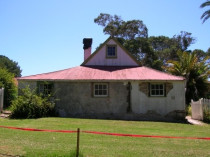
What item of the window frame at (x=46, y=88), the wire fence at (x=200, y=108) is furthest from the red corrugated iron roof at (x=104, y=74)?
the wire fence at (x=200, y=108)

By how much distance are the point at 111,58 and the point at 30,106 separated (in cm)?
842

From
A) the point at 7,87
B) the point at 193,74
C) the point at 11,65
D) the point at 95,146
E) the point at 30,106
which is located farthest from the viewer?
the point at 11,65

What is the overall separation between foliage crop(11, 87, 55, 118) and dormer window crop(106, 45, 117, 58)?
7137 mm

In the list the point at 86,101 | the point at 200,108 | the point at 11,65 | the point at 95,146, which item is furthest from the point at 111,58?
the point at 11,65

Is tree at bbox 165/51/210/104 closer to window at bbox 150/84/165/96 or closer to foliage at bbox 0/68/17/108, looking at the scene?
window at bbox 150/84/165/96

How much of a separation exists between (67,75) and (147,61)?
27.9 metres

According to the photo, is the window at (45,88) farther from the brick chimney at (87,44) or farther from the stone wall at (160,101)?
the brick chimney at (87,44)

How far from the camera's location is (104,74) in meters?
19.6

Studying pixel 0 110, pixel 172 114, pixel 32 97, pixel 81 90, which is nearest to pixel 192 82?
pixel 172 114

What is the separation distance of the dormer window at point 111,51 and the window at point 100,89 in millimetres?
4569

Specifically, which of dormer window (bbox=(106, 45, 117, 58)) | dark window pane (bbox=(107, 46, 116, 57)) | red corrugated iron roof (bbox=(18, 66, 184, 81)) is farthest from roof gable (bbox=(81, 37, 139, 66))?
red corrugated iron roof (bbox=(18, 66, 184, 81))

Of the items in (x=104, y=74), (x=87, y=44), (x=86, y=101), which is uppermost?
(x=87, y=44)

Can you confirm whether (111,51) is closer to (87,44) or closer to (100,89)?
(87,44)

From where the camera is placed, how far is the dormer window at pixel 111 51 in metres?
22.7
